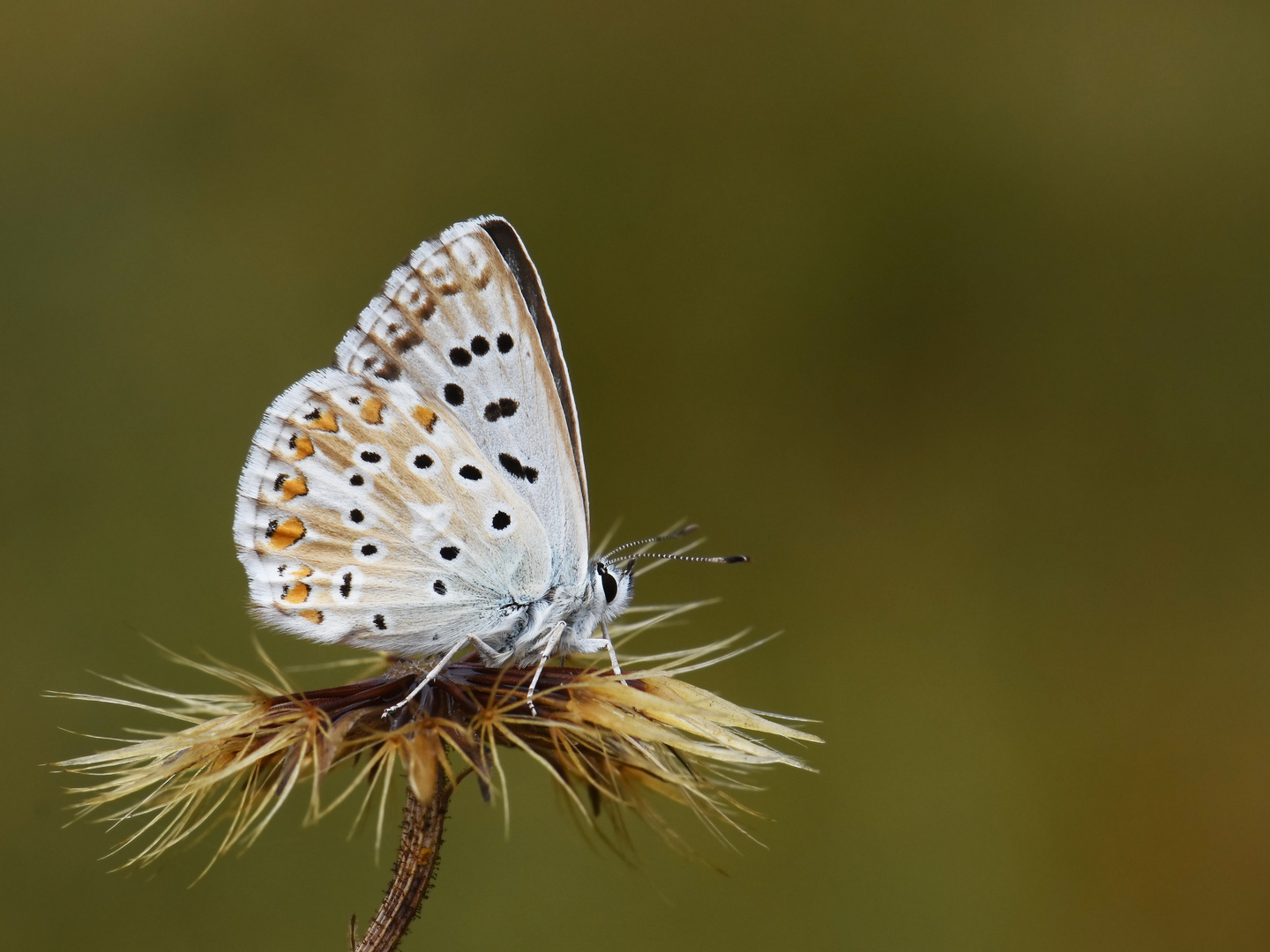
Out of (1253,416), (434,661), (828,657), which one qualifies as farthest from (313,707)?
(1253,416)

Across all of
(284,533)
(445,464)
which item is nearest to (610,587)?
(445,464)

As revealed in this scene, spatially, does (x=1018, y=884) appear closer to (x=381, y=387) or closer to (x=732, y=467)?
(x=732, y=467)

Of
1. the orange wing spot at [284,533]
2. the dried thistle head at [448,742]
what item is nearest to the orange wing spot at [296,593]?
the orange wing spot at [284,533]

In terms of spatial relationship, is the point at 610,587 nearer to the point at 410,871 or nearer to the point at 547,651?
the point at 547,651

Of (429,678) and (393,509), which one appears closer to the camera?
(429,678)

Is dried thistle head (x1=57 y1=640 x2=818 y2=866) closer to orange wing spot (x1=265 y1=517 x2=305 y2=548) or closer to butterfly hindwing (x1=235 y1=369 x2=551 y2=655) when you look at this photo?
butterfly hindwing (x1=235 y1=369 x2=551 y2=655)

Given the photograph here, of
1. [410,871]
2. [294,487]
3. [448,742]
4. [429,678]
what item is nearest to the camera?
[410,871]

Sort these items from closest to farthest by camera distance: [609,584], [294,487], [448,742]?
[448,742] → [294,487] → [609,584]
